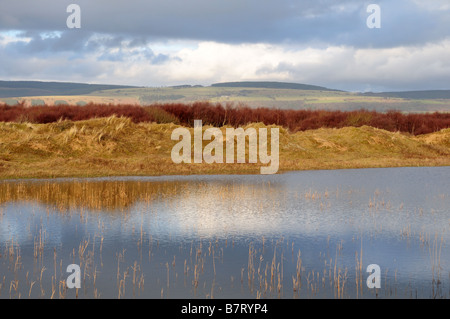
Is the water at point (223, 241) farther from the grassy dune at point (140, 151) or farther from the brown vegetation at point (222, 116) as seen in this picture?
the brown vegetation at point (222, 116)

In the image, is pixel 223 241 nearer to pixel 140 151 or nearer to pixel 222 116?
pixel 140 151

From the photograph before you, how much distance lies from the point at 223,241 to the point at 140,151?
30753mm

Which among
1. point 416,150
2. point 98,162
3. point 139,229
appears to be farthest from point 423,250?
point 416,150

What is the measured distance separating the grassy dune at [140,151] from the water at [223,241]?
8.94 metres

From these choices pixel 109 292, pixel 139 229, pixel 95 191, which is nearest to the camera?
pixel 109 292

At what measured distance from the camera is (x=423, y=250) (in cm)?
1529

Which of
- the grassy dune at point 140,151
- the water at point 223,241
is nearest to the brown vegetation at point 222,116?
the grassy dune at point 140,151

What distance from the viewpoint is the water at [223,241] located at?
1215cm

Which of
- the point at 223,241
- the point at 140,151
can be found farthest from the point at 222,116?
the point at 223,241

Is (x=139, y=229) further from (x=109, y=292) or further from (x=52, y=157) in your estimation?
(x=52, y=157)

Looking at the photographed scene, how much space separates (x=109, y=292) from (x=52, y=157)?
1256 inches
